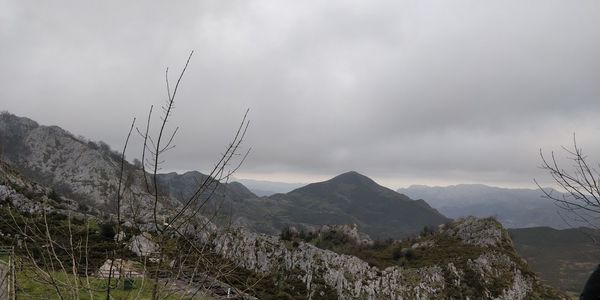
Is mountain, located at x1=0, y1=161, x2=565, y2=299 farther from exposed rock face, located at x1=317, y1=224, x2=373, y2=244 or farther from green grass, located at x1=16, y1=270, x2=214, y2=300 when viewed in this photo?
green grass, located at x1=16, y1=270, x2=214, y2=300

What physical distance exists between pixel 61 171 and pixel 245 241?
184 metres

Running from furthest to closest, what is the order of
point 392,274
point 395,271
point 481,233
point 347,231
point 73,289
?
point 347,231 → point 481,233 → point 395,271 → point 392,274 → point 73,289

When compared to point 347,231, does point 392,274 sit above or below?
below

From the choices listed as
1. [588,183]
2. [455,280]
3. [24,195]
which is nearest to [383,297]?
[455,280]

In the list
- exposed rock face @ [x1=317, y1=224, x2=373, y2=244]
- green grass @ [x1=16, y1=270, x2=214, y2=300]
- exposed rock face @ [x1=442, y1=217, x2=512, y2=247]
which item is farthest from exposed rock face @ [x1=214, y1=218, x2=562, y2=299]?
green grass @ [x1=16, y1=270, x2=214, y2=300]

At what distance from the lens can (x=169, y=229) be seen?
4430 millimetres

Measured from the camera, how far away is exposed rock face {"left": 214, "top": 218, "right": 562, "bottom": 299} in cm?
4472

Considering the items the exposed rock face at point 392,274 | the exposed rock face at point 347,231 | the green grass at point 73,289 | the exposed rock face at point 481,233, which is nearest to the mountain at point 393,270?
the exposed rock face at point 392,274

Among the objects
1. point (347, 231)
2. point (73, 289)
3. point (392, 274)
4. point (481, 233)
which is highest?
point (73, 289)

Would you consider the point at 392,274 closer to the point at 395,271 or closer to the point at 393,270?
the point at 395,271

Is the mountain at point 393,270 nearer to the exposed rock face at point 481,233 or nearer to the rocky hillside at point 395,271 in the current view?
the rocky hillside at point 395,271

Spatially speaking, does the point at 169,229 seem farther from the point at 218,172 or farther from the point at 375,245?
the point at 375,245

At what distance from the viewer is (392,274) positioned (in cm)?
4694

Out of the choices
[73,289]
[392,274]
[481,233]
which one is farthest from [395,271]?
[73,289]
